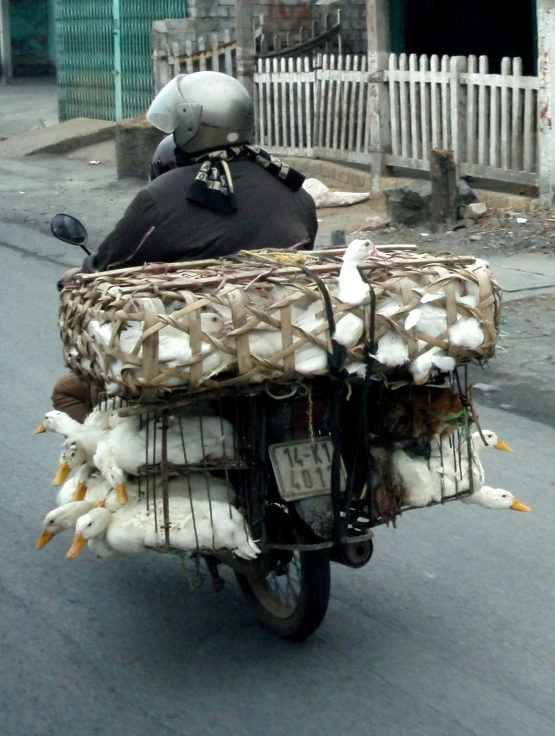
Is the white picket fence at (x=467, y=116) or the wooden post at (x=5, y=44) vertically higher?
the wooden post at (x=5, y=44)

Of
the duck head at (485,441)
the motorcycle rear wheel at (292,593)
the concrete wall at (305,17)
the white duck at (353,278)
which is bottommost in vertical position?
the motorcycle rear wheel at (292,593)

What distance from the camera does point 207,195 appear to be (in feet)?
11.7

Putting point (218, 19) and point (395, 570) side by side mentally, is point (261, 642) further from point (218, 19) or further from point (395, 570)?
point (218, 19)

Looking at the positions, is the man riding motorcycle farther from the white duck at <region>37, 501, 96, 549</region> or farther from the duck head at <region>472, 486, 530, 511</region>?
the duck head at <region>472, 486, 530, 511</region>

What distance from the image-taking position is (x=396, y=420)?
10.9 ft

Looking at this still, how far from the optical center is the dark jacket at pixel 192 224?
3559mm

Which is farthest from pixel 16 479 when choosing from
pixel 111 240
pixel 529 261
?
pixel 529 261

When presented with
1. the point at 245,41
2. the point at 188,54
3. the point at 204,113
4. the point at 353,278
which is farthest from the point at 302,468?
the point at 188,54

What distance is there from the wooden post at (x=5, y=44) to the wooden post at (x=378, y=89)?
1730 centimetres

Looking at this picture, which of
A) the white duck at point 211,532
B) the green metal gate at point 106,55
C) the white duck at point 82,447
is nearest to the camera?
the white duck at point 211,532

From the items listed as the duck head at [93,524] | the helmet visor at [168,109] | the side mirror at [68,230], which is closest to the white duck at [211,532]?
the duck head at [93,524]

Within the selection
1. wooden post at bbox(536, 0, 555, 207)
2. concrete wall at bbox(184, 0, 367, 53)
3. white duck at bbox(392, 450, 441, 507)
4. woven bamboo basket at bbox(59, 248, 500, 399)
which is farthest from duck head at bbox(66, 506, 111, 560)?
concrete wall at bbox(184, 0, 367, 53)

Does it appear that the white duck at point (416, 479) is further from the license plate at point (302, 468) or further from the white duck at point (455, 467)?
the license plate at point (302, 468)

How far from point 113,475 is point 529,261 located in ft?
21.7
